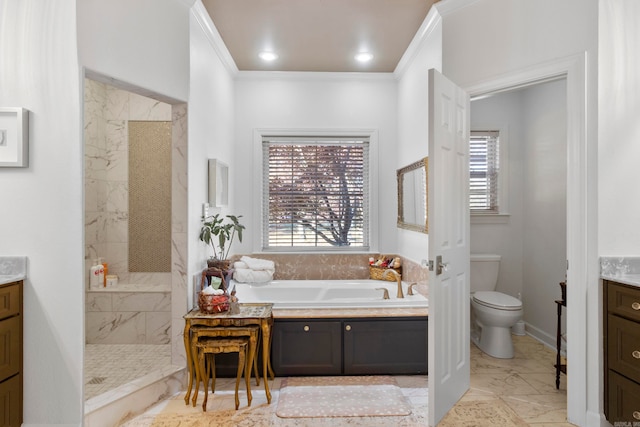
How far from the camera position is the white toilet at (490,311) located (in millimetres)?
3064

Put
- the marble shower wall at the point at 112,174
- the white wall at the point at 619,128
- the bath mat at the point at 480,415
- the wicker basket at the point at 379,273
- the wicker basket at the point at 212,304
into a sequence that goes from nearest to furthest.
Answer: the white wall at the point at 619,128
the bath mat at the point at 480,415
the wicker basket at the point at 212,304
the marble shower wall at the point at 112,174
the wicker basket at the point at 379,273

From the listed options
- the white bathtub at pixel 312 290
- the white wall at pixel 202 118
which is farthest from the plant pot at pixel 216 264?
the white bathtub at pixel 312 290

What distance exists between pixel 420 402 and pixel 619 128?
2077mm

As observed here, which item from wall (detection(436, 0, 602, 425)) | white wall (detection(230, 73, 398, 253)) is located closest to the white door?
wall (detection(436, 0, 602, 425))

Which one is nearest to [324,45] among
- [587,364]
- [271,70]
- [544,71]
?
[271,70]

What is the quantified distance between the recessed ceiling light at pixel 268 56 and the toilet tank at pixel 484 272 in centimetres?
276

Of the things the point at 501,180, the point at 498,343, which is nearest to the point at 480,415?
the point at 498,343

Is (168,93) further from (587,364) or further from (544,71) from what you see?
(587,364)

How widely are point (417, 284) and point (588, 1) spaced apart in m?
2.32

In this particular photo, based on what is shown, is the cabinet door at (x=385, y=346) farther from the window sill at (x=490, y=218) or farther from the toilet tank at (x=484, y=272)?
the window sill at (x=490, y=218)

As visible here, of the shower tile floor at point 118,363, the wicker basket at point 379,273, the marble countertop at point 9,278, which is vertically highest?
the marble countertop at point 9,278

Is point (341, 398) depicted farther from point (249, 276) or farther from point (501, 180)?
point (501, 180)

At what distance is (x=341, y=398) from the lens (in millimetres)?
2461

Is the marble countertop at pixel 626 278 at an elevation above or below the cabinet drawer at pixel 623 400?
above
